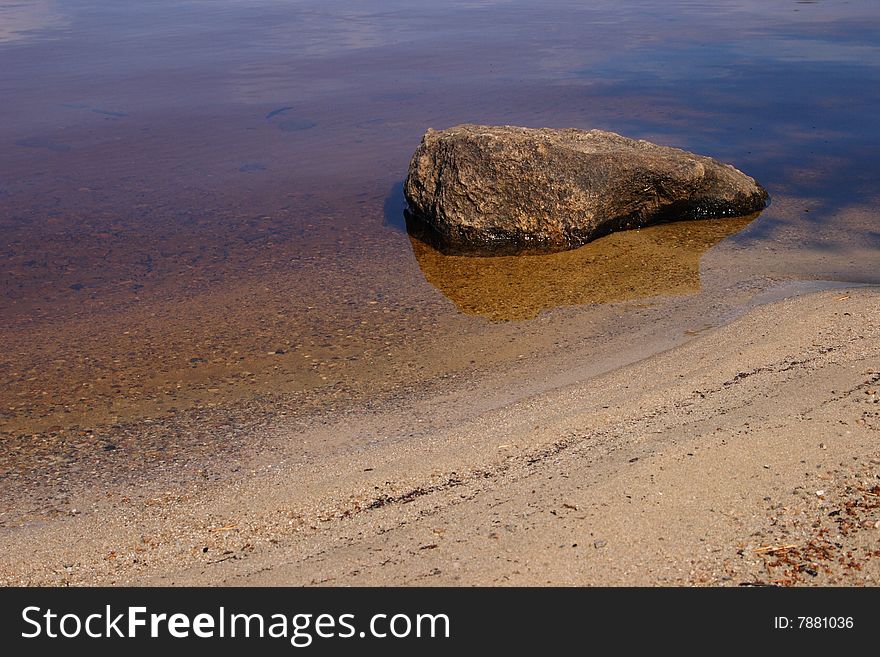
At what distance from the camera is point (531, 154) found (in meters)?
8.07

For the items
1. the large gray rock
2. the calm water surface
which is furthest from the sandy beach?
the large gray rock

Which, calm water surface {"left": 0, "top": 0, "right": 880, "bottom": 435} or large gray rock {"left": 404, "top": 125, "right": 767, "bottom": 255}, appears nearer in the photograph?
calm water surface {"left": 0, "top": 0, "right": 880, "bottom": 435}

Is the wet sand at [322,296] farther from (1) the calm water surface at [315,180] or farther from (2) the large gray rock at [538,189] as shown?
(2) the large gray rock at [538,189]

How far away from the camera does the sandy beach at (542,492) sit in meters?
3.51

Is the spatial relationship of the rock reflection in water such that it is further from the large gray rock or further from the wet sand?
Answer: the large gray rock

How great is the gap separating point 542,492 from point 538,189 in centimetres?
446

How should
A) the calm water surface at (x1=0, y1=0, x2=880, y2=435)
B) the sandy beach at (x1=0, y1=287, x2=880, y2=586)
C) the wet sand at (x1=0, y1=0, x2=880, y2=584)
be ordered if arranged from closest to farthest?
the sandy beach at (x1=0, y1=287, x2=880, y2=586), the wet sand at (x1=0, y1=0, x2=880, y2=584), the calm water surface at (x1=0, y1=0, x2=880, y2=435)

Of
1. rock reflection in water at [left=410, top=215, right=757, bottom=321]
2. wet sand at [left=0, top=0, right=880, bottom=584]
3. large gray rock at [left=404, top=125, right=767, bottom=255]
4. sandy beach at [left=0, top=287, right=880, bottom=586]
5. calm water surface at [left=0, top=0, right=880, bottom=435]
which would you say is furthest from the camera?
large gray rock at [left=404, top=125, right=767, bottom=255]

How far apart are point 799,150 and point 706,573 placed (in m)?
8.43

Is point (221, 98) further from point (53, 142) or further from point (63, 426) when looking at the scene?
point (63, 426)

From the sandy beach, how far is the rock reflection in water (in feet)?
4.74

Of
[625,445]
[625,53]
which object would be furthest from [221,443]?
[625,53]

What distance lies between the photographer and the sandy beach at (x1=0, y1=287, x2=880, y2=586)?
3.51 m

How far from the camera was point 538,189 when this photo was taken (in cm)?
803
